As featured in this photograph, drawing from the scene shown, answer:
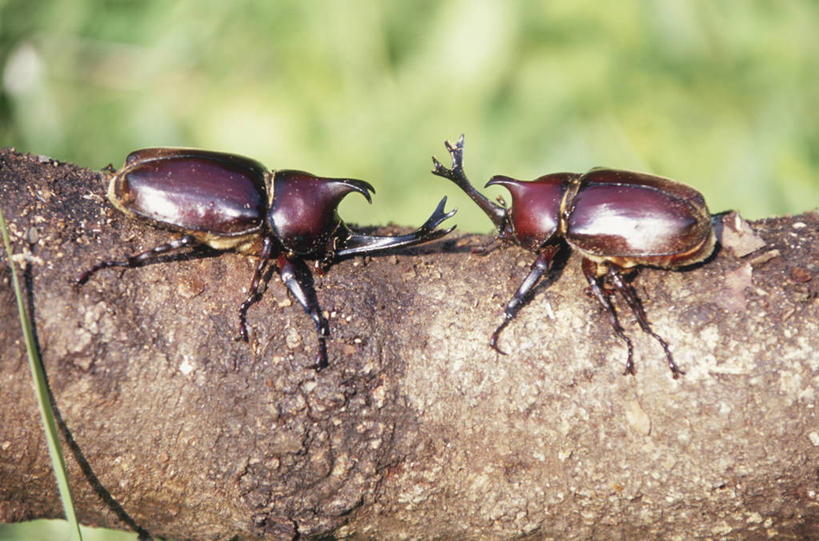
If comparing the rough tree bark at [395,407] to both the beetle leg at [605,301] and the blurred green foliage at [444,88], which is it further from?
the blurred green foliage at [444,88]

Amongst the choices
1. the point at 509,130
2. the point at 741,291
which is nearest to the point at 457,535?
the point at 741,291

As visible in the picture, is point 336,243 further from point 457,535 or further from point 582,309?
point 457,535

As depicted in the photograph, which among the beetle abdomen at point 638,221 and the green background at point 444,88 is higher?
the green background at point 444,88

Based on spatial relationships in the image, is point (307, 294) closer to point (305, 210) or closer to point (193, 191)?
point (305, 210)

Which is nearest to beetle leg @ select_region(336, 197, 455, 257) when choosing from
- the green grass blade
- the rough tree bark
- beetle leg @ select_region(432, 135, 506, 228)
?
the rough tree bark

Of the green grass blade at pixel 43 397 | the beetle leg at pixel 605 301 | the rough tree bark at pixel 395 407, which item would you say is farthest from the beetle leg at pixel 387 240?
the green grass blade at pixel 43 397

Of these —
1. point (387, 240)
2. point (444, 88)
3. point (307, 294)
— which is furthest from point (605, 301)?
point (444, 88)
